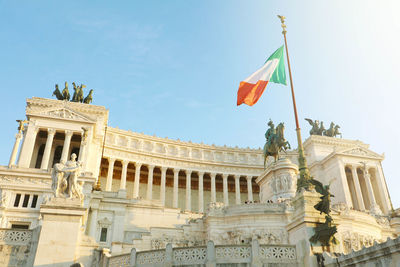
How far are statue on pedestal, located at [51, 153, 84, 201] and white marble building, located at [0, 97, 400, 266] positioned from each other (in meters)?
0.74

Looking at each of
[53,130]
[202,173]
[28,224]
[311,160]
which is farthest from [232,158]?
[28,224]

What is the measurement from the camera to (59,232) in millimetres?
17281

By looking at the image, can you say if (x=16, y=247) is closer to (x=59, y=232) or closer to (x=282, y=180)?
(x=59, y=232)

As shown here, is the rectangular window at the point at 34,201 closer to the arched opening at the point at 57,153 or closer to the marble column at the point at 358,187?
the arched opening at the point at 57,153

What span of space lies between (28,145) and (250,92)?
4311 cm

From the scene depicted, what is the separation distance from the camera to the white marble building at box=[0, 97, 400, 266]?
54.9 feet

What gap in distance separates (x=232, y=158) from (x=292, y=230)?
199 ft

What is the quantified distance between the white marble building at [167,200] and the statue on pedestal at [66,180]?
74 cm

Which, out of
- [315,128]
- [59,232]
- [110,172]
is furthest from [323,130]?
[59,232]

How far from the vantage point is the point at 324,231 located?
46.2 ft

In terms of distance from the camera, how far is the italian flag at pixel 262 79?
23.7 metres

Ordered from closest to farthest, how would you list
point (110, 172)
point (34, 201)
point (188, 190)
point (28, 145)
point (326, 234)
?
1. point (326, 234)
2. point (34, 201)
3. point (28, 145)
4. point (110, 172)
5. point (188, 190)

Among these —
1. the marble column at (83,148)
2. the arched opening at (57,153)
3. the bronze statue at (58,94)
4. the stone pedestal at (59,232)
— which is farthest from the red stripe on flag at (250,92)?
the bronze statue at (58,94)

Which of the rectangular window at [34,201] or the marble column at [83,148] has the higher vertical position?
the marble column at [83,148]
